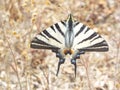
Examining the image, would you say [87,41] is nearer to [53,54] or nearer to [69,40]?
[69,40]

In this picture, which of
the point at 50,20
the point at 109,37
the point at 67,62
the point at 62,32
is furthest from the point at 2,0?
the point at 62,32

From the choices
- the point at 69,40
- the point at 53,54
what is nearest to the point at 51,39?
the point at 69,40

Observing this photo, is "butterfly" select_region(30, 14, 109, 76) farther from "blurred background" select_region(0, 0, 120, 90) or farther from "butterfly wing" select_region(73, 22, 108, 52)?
"blurred background" select_region(0, 0, 120, 90)

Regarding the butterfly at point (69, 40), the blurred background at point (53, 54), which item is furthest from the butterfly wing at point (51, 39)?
the blurred background at point (53, 54)

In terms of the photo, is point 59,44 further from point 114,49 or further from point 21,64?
point 114,49

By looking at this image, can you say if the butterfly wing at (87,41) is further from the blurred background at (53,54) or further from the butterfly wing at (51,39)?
the blurred background at (53,54)

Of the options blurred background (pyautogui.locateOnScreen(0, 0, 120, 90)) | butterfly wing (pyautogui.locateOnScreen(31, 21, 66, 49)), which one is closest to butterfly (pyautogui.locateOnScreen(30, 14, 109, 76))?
butterfly wing (pyautogui.locateOnScreen(31, 21, 66, 49))
